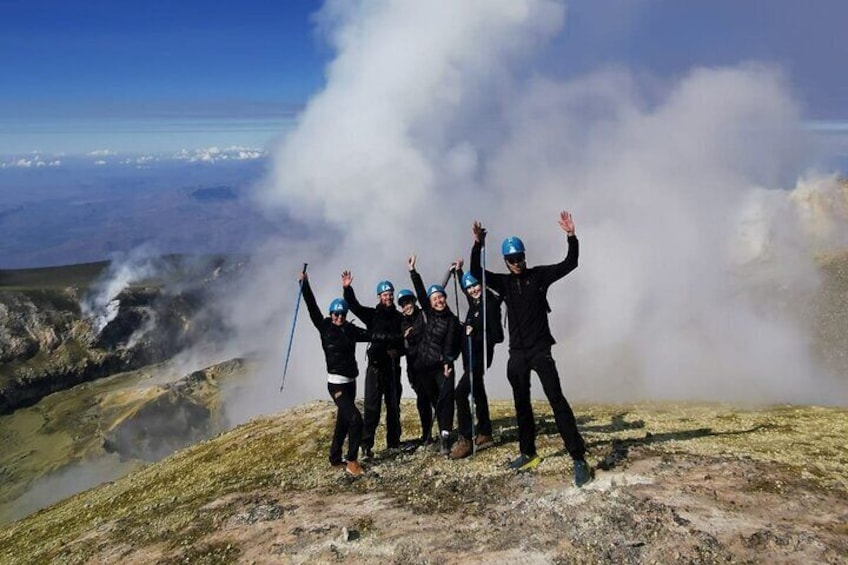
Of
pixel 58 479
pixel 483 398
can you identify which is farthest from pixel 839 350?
pixel 58 479

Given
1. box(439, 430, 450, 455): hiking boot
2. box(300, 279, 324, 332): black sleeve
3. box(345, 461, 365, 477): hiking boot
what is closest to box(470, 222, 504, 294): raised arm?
box(300, 279, 324, 332): black sleeve

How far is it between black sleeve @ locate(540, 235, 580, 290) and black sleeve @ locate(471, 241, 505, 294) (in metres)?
1.15

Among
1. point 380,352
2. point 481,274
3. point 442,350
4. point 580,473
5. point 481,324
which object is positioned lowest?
point 580,473

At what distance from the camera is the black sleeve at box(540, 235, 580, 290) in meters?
14.2

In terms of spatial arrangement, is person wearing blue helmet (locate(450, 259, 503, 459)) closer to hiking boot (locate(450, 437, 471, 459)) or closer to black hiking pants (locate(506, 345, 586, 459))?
hiking boot (locate(450, 437, 471, 459))

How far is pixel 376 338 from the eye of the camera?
19516 millimetres

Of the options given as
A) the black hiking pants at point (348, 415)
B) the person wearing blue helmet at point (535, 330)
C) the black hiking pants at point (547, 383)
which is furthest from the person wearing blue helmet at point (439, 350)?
the black hiking pants at point (547, 383)

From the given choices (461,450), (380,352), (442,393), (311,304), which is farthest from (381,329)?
(461,450)

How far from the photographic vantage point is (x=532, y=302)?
14656mm

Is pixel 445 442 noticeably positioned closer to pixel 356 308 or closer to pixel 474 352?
pixel 474 352

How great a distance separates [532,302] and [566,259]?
136 centimetres

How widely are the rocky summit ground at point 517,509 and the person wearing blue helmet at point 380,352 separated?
1.62 metres

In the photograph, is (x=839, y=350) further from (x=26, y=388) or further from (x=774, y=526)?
(x=26, y=388)

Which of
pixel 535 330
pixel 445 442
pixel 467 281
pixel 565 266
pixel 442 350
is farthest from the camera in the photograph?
pixel 445 442
